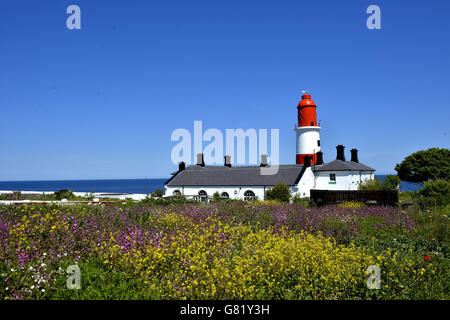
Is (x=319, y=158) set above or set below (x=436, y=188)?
above

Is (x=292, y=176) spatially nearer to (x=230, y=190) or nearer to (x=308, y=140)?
(x=230, y=190)

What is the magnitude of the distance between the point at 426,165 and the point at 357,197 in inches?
1601

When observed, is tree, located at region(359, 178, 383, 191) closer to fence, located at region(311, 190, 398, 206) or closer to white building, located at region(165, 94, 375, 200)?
white building, located at region(165, 94, 375, 200)

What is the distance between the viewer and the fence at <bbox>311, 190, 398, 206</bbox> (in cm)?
1794

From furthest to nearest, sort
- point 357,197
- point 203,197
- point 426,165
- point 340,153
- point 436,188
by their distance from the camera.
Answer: point 426,165 < point 340,153 < point 203,197 < point 436,188 < point 357,197

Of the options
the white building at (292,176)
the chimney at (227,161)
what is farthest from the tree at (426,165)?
the chimney at (227,161)

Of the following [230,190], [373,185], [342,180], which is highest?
[342,180]

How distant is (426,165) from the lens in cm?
5162

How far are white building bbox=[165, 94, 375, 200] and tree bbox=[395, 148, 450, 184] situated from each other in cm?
1767

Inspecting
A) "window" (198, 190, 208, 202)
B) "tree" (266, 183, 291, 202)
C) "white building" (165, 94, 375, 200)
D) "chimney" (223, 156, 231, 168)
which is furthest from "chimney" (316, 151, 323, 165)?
"window" (198, 190, 208, 202)

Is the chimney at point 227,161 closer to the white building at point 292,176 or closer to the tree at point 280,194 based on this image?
the white building at point 292,176

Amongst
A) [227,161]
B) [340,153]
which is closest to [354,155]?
[340,153]
